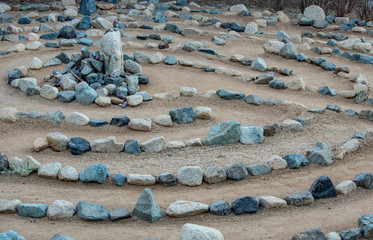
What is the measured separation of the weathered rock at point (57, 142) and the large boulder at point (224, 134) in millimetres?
2096

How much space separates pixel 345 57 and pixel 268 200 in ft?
25.1

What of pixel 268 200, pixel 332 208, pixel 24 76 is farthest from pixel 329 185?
pixel 24 76

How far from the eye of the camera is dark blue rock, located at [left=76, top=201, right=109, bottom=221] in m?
6.30

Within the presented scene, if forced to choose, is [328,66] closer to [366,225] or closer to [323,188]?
[323,188]

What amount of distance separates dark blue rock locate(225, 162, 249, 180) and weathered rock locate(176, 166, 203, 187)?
0.38 metres

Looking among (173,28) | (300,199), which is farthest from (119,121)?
(173,28)

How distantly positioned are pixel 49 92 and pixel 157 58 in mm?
2741

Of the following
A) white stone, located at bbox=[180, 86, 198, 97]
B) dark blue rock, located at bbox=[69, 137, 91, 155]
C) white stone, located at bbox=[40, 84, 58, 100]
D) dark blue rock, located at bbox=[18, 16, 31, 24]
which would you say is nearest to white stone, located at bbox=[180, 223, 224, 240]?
dark blue rock, located at bbox=[69, 137, 91, 155]

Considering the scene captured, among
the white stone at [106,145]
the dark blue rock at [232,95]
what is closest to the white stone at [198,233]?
the white stone at [106,145]

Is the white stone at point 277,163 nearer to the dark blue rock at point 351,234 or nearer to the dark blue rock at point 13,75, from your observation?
the dark blue rock at point 351,234

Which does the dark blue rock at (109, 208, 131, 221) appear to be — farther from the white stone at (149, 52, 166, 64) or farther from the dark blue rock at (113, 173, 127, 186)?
the white stone at (149, 52, 166, 64)

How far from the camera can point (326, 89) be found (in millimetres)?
10867

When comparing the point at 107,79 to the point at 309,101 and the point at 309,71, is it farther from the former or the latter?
the point at 309,71

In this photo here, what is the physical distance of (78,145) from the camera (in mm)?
8133
